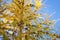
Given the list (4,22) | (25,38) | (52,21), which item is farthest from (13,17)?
(52,21)

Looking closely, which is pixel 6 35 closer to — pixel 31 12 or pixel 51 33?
pixel 31 12

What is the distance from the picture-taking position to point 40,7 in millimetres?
5609

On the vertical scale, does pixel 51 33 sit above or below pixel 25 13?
below

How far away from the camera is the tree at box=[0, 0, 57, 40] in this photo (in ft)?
16.8

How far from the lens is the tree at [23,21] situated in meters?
5.12

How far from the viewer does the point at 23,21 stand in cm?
504

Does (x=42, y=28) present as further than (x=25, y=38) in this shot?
Yes

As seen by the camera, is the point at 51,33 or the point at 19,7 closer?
the point at 19,7

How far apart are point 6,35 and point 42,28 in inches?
41.7

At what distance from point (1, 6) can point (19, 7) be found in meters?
0.50

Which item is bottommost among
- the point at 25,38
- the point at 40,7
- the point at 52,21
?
the point at 25,38

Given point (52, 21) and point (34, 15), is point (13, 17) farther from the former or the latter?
point (52, 21)

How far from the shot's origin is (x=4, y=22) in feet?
17.2

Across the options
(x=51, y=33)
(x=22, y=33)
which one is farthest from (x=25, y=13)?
(x=51, y=33)
